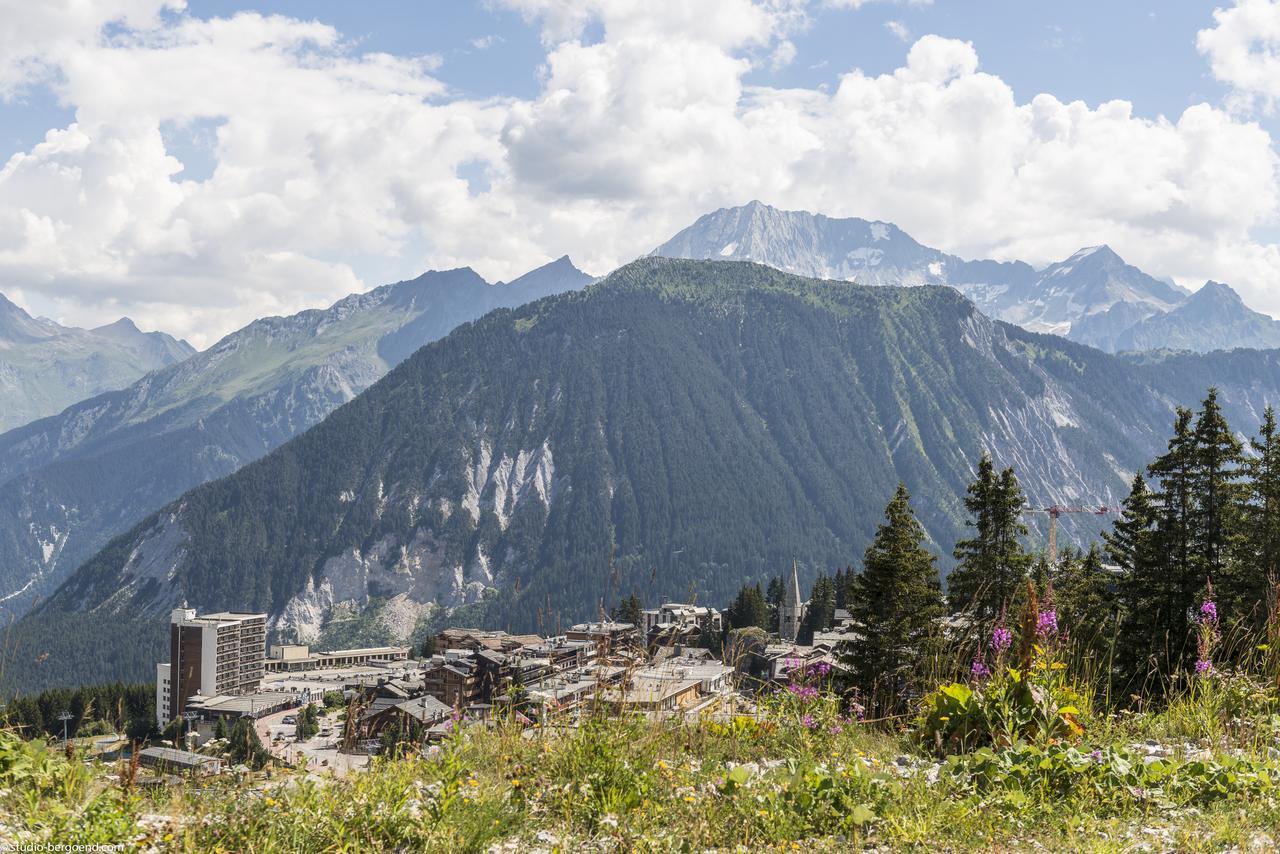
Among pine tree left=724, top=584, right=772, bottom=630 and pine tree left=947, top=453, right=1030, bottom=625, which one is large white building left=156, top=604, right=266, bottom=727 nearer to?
pine tree left=724, top=584, right=772, bottom=630

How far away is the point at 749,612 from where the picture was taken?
102 metres

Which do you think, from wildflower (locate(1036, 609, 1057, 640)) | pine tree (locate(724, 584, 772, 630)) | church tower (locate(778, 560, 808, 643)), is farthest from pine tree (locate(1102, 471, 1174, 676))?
church tower (locate(778, 560, 808, 643))

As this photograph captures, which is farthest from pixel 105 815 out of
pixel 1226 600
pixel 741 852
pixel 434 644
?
pixel 434 644

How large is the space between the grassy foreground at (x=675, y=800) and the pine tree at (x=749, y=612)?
93.1 metres

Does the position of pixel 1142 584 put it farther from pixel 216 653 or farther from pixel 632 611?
pixel 216 653

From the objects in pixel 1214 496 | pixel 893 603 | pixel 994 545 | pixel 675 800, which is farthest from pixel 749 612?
pixel 675 800

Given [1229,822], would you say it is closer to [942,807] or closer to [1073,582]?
[942,807]

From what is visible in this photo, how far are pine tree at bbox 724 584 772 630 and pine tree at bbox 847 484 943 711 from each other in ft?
240

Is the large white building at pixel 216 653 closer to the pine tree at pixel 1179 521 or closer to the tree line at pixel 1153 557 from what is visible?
the tree line at pixel 1153 557

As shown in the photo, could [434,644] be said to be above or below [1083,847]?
below

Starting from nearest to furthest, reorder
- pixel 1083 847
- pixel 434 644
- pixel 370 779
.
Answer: pixel 1083 847, pixel 370 779, pixel 434 644

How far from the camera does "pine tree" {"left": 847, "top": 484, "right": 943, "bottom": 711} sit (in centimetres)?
2680

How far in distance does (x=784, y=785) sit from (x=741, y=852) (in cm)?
103

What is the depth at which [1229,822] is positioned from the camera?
6.86 meters
